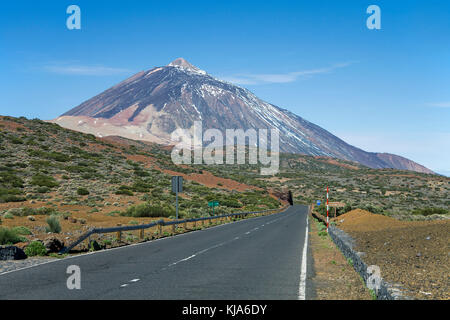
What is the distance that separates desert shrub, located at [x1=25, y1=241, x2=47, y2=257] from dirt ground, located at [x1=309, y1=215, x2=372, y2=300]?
9.31 metres

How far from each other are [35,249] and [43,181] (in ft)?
123

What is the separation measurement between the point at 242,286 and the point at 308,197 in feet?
356

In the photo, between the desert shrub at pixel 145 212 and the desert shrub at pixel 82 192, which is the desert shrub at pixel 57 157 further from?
the desert shrub at pixel 145 212

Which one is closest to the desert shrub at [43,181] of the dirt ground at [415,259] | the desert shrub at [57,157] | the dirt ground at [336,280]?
the desert shrub at [57,157]

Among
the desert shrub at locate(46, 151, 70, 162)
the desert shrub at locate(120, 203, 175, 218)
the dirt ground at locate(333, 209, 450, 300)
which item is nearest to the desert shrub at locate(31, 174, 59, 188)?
the desert shrub at locate(46, 151, 70, 162)

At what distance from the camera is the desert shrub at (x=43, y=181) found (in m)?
50.6

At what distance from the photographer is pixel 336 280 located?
36.9ft

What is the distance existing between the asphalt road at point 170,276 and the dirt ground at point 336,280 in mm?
492

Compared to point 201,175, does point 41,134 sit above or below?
above

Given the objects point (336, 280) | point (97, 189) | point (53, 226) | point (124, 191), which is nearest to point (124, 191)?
point (124, 191)

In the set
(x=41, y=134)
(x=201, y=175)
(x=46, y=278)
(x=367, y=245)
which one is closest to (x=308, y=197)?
(x=201, y=175)

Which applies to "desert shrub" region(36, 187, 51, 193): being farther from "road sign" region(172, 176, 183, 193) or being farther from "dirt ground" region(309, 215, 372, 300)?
"dirt ground" region(309, 215, 372, 300)
